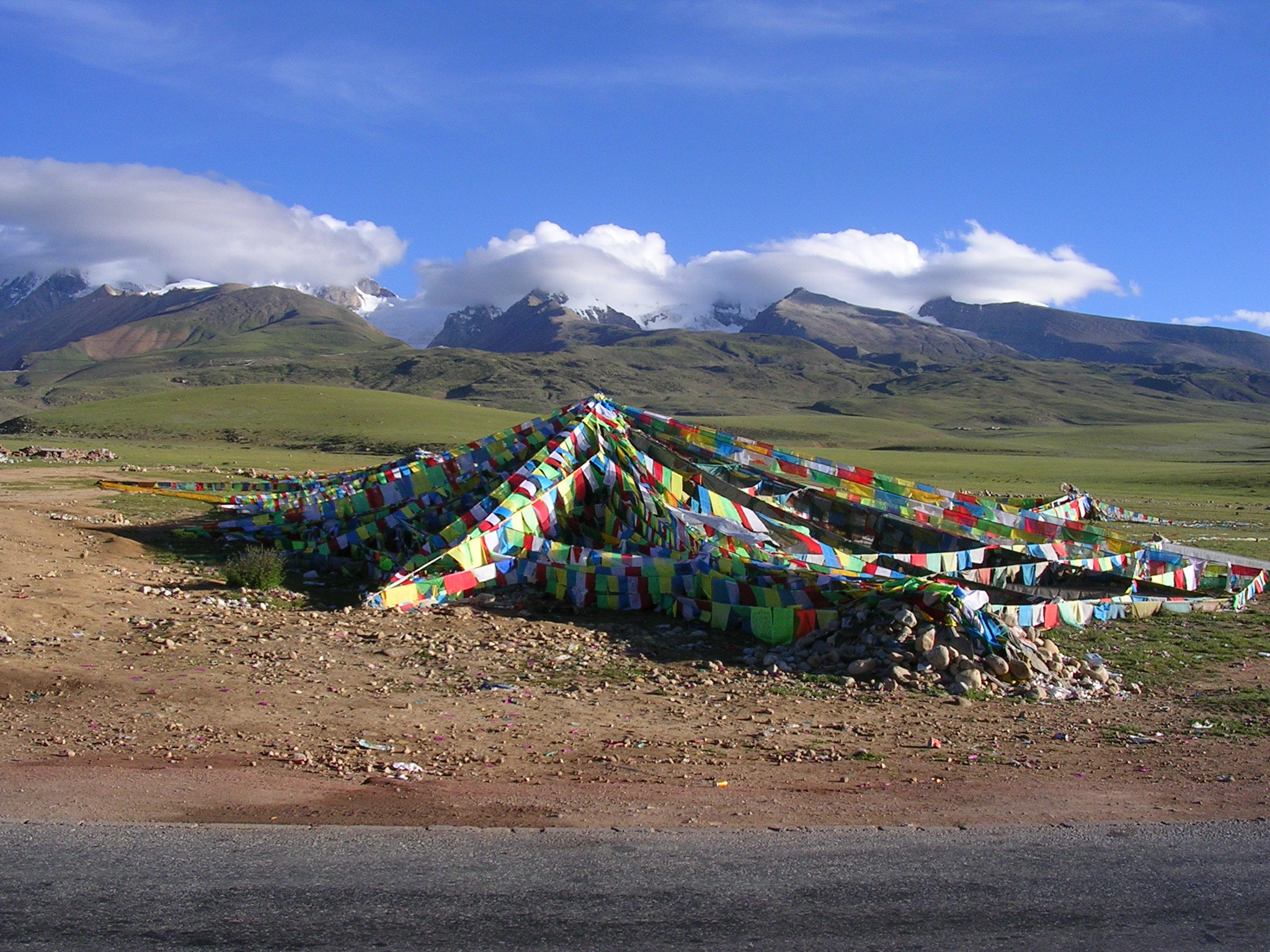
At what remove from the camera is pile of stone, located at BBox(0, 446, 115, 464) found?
35469mm

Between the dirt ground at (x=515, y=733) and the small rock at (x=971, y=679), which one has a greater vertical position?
the small rock at (x=971, y=679)

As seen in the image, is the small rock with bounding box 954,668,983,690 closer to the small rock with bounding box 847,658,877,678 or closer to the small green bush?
the small rock with bounding box 847,658,877,678

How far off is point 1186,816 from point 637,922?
162 inches

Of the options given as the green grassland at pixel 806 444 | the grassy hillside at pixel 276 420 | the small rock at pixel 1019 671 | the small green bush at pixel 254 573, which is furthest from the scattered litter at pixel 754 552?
the grassy hillside at pixel 276 420

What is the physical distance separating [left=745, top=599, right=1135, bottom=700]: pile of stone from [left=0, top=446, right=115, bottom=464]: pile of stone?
32.4m

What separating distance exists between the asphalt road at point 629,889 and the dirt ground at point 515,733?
16.6 inches

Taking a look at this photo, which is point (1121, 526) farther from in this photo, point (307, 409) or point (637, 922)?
point (307, 409)

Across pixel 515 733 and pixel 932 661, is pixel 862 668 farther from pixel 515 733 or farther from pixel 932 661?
pixel 515 733

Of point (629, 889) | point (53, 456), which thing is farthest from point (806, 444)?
point (629, 889)

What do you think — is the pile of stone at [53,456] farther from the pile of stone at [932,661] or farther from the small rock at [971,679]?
the small rock at [971,679]

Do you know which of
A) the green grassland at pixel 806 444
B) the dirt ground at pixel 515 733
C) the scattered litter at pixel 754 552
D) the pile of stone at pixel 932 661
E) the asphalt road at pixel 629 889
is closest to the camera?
the asphalt road at pixel 629 889

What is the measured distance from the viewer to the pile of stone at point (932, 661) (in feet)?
33.0

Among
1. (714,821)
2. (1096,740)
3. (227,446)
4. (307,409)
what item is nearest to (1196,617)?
(1096,740)

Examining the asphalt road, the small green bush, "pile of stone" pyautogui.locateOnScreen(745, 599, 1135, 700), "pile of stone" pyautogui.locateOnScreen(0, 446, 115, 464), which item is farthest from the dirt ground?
"pile of stone" pyautogui.locateOnScreen(0, 446, 115, 464)
